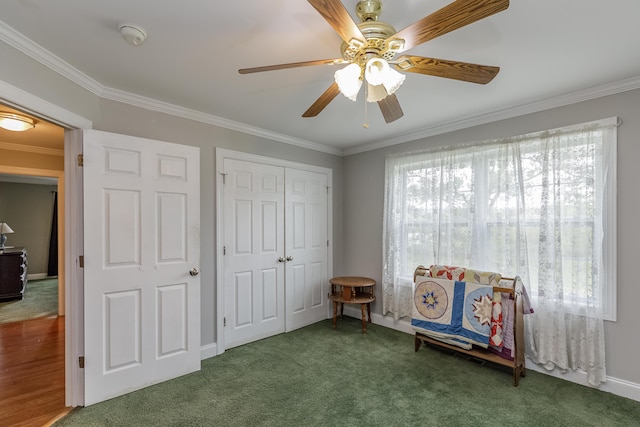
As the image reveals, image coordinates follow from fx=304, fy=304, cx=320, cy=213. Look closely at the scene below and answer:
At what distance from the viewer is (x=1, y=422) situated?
6.77 feet

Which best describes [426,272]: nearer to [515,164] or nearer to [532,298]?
[532,298]

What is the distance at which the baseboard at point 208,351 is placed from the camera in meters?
2.98

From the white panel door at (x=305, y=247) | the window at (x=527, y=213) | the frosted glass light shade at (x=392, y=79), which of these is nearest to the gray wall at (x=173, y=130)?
the white panel door at (x=305, y=247)

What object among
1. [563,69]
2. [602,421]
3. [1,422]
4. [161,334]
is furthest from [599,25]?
[1,422]

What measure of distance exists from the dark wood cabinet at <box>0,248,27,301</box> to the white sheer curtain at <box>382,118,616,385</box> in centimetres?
653

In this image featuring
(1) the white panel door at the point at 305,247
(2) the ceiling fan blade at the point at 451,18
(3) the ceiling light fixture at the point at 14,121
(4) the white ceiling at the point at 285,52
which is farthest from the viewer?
(1) the white panel door at the point at 305,247

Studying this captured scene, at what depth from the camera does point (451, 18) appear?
1156mm

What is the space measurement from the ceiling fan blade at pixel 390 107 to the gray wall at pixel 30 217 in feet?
28.2

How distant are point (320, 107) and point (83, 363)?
251 centimetres

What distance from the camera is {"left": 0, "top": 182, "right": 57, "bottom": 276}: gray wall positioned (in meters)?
6.80

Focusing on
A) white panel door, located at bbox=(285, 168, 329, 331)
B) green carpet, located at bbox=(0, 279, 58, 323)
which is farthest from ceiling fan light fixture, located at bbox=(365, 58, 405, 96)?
green carpet, located at bbox=(0, 279, 58, 323)

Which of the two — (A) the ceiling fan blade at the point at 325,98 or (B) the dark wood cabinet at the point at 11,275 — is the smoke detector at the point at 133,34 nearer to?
(A) the ceiling fan blade at the point at 325,98

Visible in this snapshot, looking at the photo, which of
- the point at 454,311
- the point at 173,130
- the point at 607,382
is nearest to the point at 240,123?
the point at 173,130

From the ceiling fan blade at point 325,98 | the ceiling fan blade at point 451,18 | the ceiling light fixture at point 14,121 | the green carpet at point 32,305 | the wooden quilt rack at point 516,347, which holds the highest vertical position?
the ceiling light fixture at point 14,121
